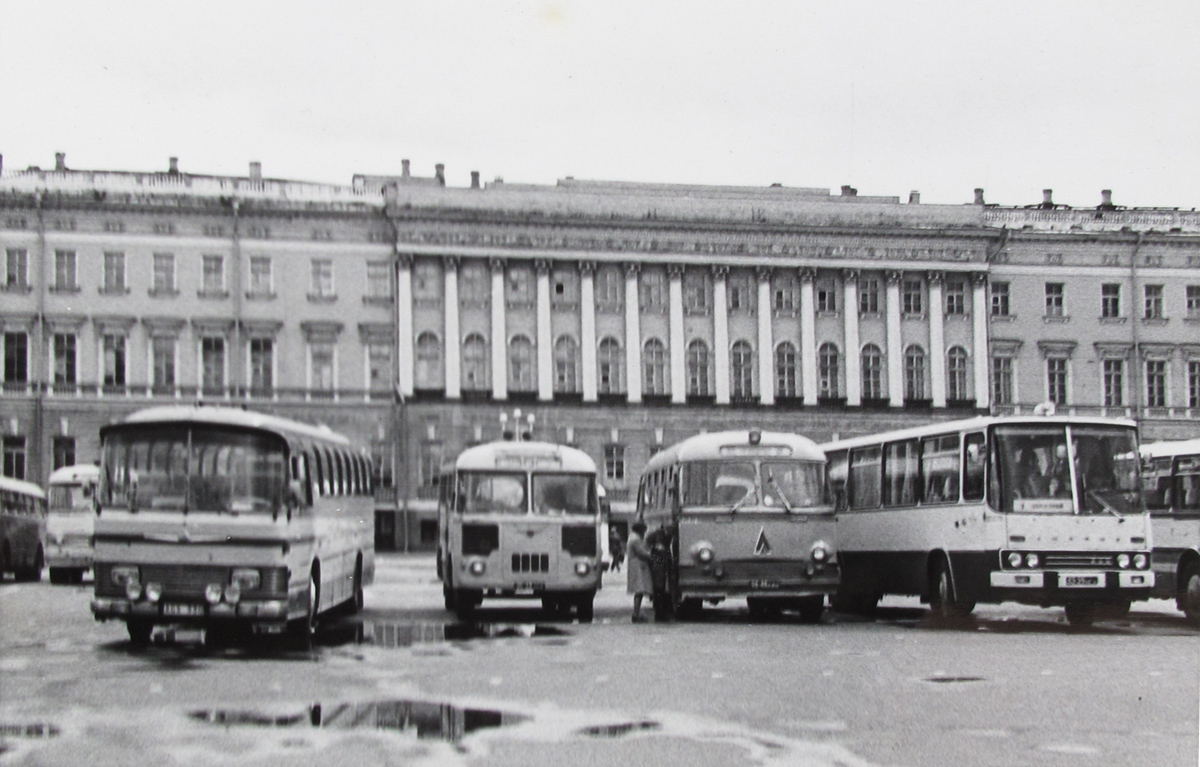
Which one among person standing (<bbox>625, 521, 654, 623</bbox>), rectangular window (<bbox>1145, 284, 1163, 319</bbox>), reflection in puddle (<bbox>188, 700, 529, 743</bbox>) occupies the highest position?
rectangular window (<bbox>1145, 284, 1163, 319</bbox>)

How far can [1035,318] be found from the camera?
7206cm

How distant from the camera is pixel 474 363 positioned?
68000mm

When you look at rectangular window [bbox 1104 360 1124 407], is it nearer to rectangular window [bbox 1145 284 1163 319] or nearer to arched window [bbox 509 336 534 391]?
rectangular window [bbox 1145 284 1163 319]

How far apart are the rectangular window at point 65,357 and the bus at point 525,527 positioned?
139 feet

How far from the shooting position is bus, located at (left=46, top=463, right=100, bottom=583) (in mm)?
37031

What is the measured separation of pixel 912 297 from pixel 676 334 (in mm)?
10333

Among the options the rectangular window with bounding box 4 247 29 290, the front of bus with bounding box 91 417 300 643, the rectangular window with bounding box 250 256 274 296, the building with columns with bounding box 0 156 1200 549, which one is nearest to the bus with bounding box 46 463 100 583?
the front of bus with bounding box 91 417 300 643

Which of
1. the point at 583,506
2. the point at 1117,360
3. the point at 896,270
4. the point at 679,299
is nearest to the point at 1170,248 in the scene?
the point at 1117,360

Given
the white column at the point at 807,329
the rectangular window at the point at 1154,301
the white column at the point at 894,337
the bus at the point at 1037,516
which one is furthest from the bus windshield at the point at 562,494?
the rectangular window at the point at 1154,301

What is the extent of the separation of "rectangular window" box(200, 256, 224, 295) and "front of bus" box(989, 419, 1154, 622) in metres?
48.7

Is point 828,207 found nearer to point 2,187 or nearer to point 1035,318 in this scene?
point 1035,318

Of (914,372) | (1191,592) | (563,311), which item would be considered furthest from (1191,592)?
(914,372)

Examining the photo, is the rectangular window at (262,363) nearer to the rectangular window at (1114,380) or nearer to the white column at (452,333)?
the white column at (452,333)

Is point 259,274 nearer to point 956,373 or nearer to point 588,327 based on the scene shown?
point 588,327
